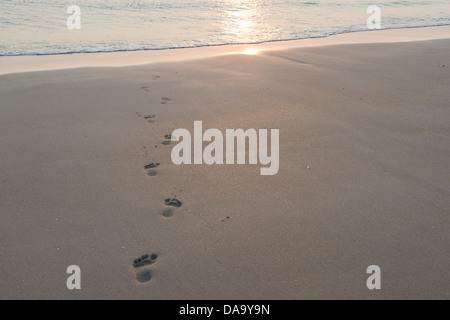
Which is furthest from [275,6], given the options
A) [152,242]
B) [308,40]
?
[152,242]

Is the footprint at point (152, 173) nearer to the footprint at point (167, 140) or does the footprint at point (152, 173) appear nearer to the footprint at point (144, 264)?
the footprint at point (167, 140)

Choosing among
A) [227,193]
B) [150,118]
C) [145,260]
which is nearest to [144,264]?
[145,260]

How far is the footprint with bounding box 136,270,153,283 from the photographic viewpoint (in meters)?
2.31

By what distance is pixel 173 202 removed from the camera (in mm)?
2975

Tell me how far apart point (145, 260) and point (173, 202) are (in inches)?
24.6

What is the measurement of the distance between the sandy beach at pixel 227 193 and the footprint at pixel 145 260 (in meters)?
0.03

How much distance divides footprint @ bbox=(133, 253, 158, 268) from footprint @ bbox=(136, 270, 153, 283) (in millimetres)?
65

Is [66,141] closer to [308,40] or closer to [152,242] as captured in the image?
[152,242]

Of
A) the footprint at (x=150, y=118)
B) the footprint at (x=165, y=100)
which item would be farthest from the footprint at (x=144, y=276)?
the footprint at (x=165, y=100)

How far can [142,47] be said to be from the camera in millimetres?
8523

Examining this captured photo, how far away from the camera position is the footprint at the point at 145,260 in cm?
241

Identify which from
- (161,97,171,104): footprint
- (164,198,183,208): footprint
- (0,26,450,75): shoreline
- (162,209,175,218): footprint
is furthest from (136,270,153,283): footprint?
(0,26,450,75): shoreline

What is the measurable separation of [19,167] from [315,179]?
8.70 ft
